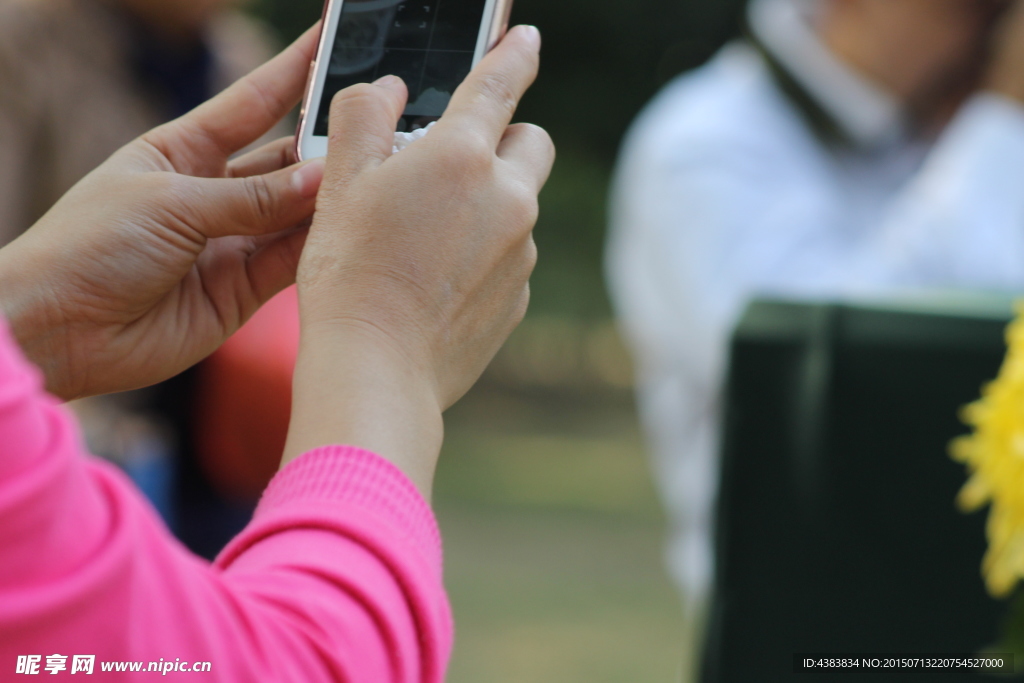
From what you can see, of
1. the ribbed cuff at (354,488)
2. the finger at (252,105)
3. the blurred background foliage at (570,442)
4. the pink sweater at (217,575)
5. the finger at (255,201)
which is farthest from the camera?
the blurred background foliage at (570,442)

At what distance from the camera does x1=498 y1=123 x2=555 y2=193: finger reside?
1.83ft

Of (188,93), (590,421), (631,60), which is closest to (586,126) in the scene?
(631,60)

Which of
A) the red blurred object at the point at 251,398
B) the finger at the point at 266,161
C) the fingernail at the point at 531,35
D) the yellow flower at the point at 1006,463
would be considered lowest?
the red blurred object at the point at 251,398

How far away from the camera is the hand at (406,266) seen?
0.47 metres

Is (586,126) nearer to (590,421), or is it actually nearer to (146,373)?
(590,421)

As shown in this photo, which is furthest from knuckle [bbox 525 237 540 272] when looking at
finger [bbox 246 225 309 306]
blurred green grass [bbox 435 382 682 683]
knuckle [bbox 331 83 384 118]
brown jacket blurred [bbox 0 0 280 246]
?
blurred green grass [bbox 435 382 682 683]

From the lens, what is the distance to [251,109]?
75 cm

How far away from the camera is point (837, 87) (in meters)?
1.48

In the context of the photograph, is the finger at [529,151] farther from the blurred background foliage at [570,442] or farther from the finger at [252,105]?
the blurred background foliage at [570,442]

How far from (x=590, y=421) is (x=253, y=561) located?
496 centimetres

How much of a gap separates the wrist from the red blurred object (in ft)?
2.96

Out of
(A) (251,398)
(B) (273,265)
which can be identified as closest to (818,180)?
(A) (251,398)

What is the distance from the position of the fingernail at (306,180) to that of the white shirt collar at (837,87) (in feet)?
3.53

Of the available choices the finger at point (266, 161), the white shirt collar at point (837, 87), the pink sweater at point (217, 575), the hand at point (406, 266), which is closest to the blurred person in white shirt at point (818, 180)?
the white shirt collar at point (837, 87)
